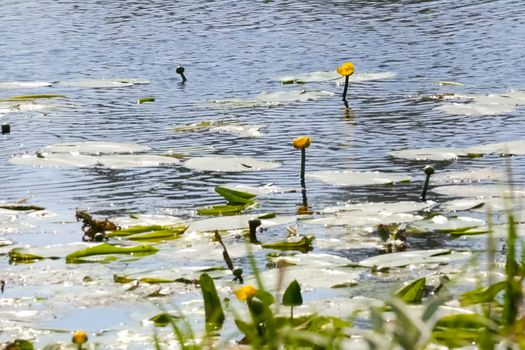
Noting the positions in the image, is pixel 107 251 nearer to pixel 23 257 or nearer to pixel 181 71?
pixel 23 257

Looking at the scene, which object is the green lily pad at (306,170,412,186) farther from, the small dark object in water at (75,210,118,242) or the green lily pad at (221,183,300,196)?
the small dark object in water at (75,210,118,242)

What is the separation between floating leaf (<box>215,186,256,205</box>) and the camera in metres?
3.90

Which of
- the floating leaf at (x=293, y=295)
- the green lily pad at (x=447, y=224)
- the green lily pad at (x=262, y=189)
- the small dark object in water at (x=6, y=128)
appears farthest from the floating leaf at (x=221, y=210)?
the small dark object in water at (x=6, y=128)

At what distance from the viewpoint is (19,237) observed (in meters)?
3.64

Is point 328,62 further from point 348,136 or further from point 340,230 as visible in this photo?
point 340,230

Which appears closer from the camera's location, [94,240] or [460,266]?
[460,266]

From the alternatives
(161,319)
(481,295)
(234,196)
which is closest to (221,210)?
(234,196)

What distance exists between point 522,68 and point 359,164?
1.92 meters

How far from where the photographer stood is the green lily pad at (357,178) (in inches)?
162

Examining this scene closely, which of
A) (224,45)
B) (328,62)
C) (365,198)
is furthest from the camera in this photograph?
(224,45)

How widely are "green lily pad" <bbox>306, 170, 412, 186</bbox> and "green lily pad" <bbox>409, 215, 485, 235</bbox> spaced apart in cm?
52

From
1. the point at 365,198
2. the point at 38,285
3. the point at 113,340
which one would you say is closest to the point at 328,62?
the point at 365,198

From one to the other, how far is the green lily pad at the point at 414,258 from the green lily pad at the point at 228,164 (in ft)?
3.97

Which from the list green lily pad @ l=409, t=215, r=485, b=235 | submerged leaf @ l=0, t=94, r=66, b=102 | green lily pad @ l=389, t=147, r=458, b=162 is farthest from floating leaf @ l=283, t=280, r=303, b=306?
submerged leaf @ l=0, t=94, r=66, b=102
